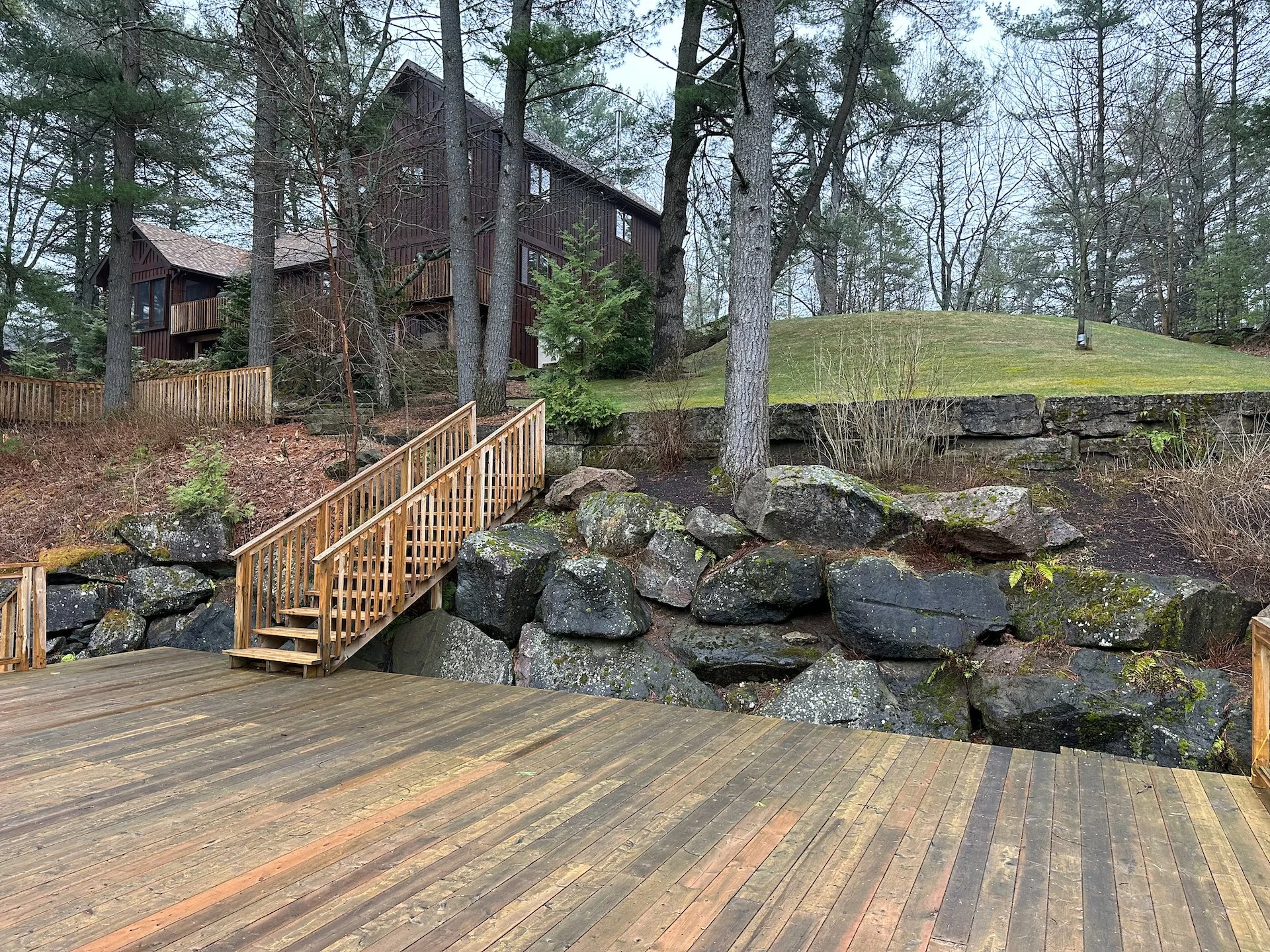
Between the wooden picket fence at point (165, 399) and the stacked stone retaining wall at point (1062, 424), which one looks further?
the wooden picket fence at point (165, 399)

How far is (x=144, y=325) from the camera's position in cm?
2333

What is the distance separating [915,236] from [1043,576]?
76.6ft

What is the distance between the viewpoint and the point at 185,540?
24.7 feet

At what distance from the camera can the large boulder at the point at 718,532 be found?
18.2ft

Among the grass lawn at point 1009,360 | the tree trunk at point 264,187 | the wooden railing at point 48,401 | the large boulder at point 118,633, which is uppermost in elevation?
the tree trunk at point 264,187

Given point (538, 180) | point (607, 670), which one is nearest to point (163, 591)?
point (607, 670)

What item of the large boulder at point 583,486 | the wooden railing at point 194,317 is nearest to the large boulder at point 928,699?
the large boulder at point 583,486

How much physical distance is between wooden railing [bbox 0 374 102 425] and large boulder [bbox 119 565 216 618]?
650 cm

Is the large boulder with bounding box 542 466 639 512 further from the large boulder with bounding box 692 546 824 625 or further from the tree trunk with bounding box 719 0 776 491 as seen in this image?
the large boulder with bounding box 692 546 824 625

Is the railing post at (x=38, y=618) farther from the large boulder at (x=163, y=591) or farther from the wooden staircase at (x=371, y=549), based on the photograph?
the large boulder at (x=163, y=591)

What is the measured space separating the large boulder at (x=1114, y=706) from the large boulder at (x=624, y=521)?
263 centimetres

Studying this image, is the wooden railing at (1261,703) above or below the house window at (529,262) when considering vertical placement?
below

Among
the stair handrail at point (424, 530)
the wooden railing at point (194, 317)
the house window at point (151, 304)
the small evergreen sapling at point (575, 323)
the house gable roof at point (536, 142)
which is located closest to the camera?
the stair handrail at point (424, 530)

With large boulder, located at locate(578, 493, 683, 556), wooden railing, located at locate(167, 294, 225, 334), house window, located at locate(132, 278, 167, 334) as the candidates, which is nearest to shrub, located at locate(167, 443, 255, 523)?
large boulder, located at locate(578, 493, 683, 556)
